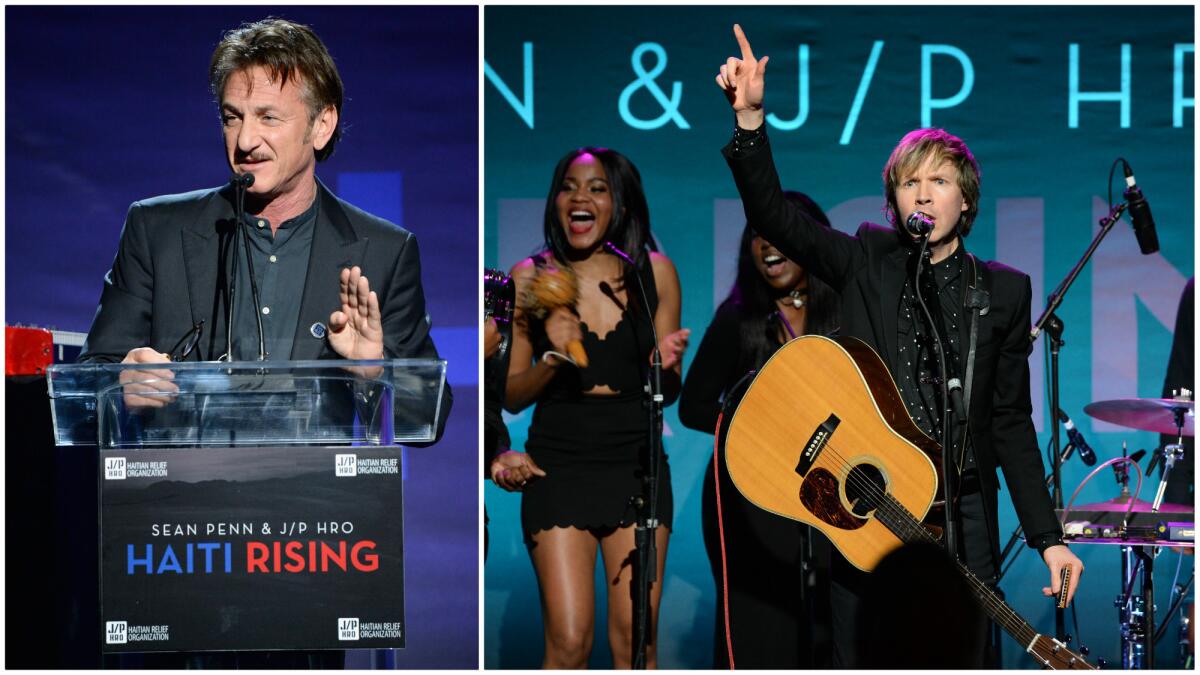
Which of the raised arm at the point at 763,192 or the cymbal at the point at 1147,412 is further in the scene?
the cymbal at the point at 1147,412

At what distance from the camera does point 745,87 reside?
11.8ft

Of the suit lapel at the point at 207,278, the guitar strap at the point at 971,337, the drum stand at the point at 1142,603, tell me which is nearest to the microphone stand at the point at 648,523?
the guitar strap at the point at 971,337

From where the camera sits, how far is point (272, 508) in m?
2.82

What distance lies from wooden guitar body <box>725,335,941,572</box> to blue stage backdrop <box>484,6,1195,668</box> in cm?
216

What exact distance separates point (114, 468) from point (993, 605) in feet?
7.93

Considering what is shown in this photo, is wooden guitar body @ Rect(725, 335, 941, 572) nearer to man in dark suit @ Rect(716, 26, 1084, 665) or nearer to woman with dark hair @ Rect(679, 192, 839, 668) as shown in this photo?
man in dark suit @ Rect(716, 26, 1084, 665)

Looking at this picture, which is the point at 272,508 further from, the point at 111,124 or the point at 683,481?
the point at 683,481

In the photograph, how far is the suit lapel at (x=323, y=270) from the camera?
3928mm

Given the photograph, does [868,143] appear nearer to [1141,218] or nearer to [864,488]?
[1141,218]

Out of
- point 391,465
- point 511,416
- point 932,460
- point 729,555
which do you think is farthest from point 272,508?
point 511,416

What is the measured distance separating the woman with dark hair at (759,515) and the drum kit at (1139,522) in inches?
42.8

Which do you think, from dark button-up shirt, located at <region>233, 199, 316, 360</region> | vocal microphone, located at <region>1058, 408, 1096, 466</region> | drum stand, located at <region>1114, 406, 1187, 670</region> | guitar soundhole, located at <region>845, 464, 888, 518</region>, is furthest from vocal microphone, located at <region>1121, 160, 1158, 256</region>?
dark button-up shirt, located at <region>233, 199, 316, 360</region>

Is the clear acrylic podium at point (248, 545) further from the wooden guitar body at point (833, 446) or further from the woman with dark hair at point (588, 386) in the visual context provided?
the woman with dark hair at point (588, 386)

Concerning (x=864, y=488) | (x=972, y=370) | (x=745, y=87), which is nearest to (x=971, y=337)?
(x=972, y=370)
